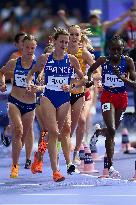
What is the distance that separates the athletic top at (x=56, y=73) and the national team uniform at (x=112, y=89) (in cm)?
56

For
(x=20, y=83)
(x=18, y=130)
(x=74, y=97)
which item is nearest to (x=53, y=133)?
(x=18, y=130)

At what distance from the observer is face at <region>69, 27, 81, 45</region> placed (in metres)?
12.4

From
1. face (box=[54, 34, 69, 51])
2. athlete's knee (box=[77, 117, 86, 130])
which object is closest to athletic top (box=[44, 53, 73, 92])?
face (box=[54, 34, 69, 51])

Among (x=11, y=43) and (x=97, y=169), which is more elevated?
(x=11, y=43)

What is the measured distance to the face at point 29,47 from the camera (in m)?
11.9

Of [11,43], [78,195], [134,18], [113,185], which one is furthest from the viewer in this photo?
[11,43]

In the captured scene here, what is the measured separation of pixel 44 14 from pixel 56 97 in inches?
407

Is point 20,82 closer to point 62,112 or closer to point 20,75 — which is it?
point 20,75

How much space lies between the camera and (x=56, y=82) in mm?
11391

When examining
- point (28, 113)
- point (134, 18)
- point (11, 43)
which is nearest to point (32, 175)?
point (28, 113)

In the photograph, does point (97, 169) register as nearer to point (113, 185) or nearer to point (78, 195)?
point (113, 185)

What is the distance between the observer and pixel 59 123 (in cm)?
1142

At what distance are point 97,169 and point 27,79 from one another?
6.09 feet

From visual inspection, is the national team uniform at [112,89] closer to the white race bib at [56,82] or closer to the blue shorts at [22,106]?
the white race bib at [56,82]
